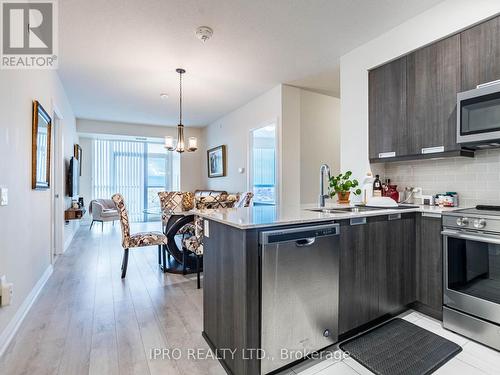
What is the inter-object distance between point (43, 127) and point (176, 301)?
8.07ft

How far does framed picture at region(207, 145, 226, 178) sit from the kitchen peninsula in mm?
4489

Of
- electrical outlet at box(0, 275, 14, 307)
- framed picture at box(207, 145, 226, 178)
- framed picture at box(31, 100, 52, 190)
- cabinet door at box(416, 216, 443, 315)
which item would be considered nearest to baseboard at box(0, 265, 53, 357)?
electrical outlet at box(0, 275, 14, 307)

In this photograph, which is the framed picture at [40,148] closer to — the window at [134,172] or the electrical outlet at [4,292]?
the electrical outlet at [4,292]

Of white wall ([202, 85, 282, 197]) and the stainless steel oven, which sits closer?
the stainless steel oven

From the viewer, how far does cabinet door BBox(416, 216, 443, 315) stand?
2121mm

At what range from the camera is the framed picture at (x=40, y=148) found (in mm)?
2648

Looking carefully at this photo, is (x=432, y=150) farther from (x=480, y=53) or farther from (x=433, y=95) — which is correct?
(x=480, y=53)

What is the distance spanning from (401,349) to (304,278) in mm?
924

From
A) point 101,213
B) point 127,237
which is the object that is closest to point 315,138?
point 127,237

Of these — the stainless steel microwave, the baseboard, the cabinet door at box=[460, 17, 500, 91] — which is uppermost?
the cabinet door at box=[460, 17, 500, 91]

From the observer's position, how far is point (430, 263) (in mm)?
2186

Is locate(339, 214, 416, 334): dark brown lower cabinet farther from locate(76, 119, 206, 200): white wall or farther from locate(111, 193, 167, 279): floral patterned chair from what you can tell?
locate(76, 119, 206, 200): white wall

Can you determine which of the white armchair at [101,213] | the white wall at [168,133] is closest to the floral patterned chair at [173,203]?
the white armchair at [101,213]

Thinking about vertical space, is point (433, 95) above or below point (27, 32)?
below
